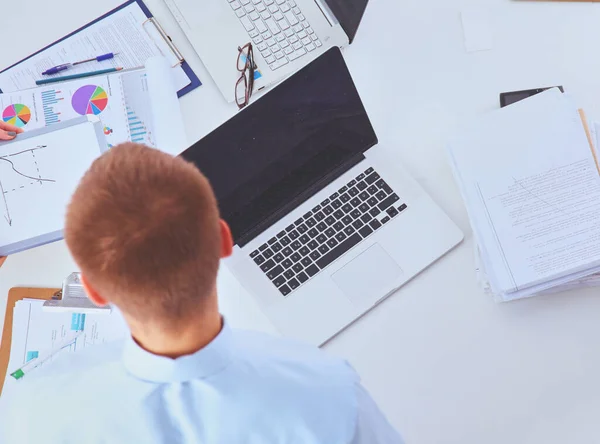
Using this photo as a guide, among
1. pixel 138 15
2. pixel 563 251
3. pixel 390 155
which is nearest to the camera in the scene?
pixel 563 251

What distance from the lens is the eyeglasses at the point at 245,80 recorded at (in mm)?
1107

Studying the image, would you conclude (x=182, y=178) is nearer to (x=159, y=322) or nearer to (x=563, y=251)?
(x=159, y=322)

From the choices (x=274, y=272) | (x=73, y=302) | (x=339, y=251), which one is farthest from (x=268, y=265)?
(x=73, y=302)

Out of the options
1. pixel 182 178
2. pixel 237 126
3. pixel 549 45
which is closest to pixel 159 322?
pixel 182 178

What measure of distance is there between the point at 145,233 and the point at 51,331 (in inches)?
23.3

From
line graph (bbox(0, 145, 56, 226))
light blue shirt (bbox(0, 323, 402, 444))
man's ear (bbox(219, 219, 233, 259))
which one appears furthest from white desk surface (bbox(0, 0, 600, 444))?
man's ear (bbox(219, 219, 233, 259))

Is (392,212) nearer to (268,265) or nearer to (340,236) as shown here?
(340,236)

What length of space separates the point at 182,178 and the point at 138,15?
754 mm

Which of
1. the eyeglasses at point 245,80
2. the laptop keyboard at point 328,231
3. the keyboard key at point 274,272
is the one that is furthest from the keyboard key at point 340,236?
the eyeglasses at point 245,80

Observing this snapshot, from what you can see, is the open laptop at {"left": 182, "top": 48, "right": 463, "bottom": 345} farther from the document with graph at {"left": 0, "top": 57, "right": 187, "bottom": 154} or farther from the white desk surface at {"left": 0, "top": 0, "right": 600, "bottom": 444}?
the document with graph at {"left": 0, "top": 57, "right": 187, "bottom": 154}

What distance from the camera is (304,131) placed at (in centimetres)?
98

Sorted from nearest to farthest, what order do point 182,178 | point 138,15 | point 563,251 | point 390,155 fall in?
point 182,178
point 563,251
point 390,155
point 138,15

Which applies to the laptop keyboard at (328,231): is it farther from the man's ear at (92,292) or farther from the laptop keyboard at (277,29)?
the man's ear at (92,292)

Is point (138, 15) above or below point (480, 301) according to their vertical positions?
above
